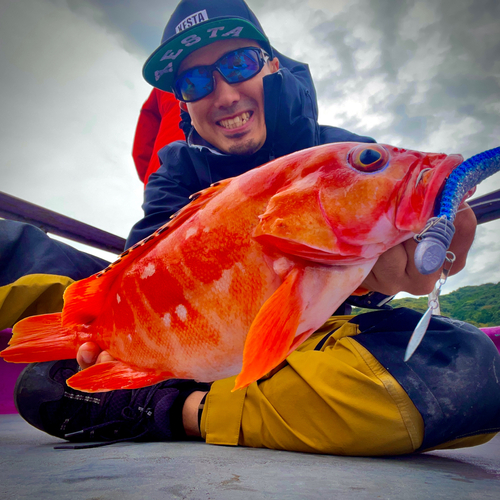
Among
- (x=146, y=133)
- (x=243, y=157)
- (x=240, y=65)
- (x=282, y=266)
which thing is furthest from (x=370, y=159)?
(x=146, y=133)

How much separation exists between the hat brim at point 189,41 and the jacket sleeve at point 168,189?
41 cm

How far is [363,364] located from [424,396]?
0.68 feet

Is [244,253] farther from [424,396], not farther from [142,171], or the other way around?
[142,171]

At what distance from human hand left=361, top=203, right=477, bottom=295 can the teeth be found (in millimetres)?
1267

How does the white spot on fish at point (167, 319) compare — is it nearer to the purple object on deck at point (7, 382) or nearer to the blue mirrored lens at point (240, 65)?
the blue mirrored lens at point (240, 65)

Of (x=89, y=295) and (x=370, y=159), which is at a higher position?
(x=370, y=159)

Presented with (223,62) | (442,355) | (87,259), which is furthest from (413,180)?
(87,259)

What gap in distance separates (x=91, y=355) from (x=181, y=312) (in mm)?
318

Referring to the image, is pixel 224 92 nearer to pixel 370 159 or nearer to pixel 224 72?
pixel 224 72

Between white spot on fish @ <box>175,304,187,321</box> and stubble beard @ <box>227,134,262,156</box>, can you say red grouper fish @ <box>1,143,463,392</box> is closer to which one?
white spot on fish @ <box>175,304,187,321</box>

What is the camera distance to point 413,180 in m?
0.59

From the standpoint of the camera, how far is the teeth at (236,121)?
1900 millimetres

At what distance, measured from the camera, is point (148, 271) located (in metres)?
0.76

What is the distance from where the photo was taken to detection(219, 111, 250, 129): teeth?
6.23ft
